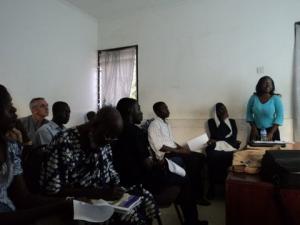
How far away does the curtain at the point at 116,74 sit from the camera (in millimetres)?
4922

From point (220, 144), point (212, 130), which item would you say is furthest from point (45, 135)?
point (212, 130)

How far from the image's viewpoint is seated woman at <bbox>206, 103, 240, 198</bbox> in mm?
Answer: 3338

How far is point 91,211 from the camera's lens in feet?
3.68

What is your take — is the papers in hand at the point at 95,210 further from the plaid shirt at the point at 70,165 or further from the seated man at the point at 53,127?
the seated man at the point at 53,127

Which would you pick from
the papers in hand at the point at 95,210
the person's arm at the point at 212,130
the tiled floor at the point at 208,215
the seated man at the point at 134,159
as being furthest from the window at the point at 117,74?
the papers in hand at the point at 95,210

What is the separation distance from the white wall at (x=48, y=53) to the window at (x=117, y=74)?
0.16 m

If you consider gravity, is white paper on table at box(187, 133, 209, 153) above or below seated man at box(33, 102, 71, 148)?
below

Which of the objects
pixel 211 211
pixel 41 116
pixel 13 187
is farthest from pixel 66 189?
pixel 41 116

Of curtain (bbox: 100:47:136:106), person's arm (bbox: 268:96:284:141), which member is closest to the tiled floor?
person's arm (bbox: 268:96:284:141)

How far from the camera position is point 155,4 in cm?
455

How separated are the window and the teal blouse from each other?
216cm

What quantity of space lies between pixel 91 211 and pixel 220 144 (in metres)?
2.68

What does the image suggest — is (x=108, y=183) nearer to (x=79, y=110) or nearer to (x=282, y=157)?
(x=282, y=157)

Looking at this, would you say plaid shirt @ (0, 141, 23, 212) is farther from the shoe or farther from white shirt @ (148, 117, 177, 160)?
the shoe
